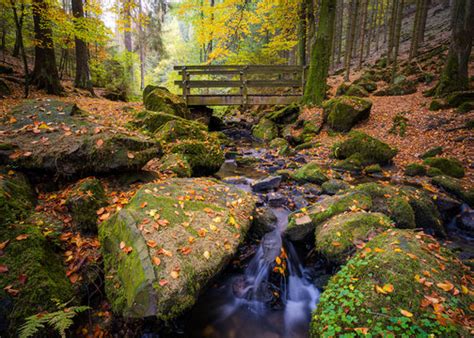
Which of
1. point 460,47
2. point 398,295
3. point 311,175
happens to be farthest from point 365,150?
point 398,295

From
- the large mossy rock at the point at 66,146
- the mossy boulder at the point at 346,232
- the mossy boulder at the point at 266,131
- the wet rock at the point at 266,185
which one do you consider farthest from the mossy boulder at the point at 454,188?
the mossy boulder at the point at 266,131

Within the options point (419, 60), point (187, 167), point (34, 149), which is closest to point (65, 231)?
point (34, 149)

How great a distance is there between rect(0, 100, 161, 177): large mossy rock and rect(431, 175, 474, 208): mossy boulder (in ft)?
21.1

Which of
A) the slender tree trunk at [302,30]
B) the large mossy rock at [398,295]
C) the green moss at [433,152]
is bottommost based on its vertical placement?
the large mossy rock at [398,295]

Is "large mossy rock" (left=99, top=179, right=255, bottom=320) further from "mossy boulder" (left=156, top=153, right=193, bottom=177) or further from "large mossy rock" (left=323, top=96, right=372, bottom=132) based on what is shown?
"large mossy rock" (left=323, top=96, right=372, bottom=132)

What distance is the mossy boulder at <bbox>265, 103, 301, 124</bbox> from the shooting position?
13250 mm

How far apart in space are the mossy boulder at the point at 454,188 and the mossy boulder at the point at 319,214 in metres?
2.59

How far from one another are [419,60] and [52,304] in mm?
19747

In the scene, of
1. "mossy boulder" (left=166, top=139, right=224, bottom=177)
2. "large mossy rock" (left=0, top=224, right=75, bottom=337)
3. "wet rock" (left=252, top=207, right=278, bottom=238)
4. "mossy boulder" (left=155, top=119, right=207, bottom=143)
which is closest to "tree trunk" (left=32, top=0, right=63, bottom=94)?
"mossy boulder" (left=155, top=119, right=207, bottom=143)

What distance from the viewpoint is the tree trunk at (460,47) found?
905cm

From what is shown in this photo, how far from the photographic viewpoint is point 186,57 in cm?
3466

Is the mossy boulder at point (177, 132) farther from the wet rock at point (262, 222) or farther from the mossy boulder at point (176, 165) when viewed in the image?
the wet rock at point (262, 222)

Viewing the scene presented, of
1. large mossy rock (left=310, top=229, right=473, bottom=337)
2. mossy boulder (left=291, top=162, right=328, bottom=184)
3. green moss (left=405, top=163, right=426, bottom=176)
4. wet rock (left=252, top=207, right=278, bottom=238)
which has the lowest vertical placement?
wet rock (left=252, top=207, right=278, bottom=238)

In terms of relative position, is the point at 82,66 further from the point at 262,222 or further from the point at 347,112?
the point at 262,222
